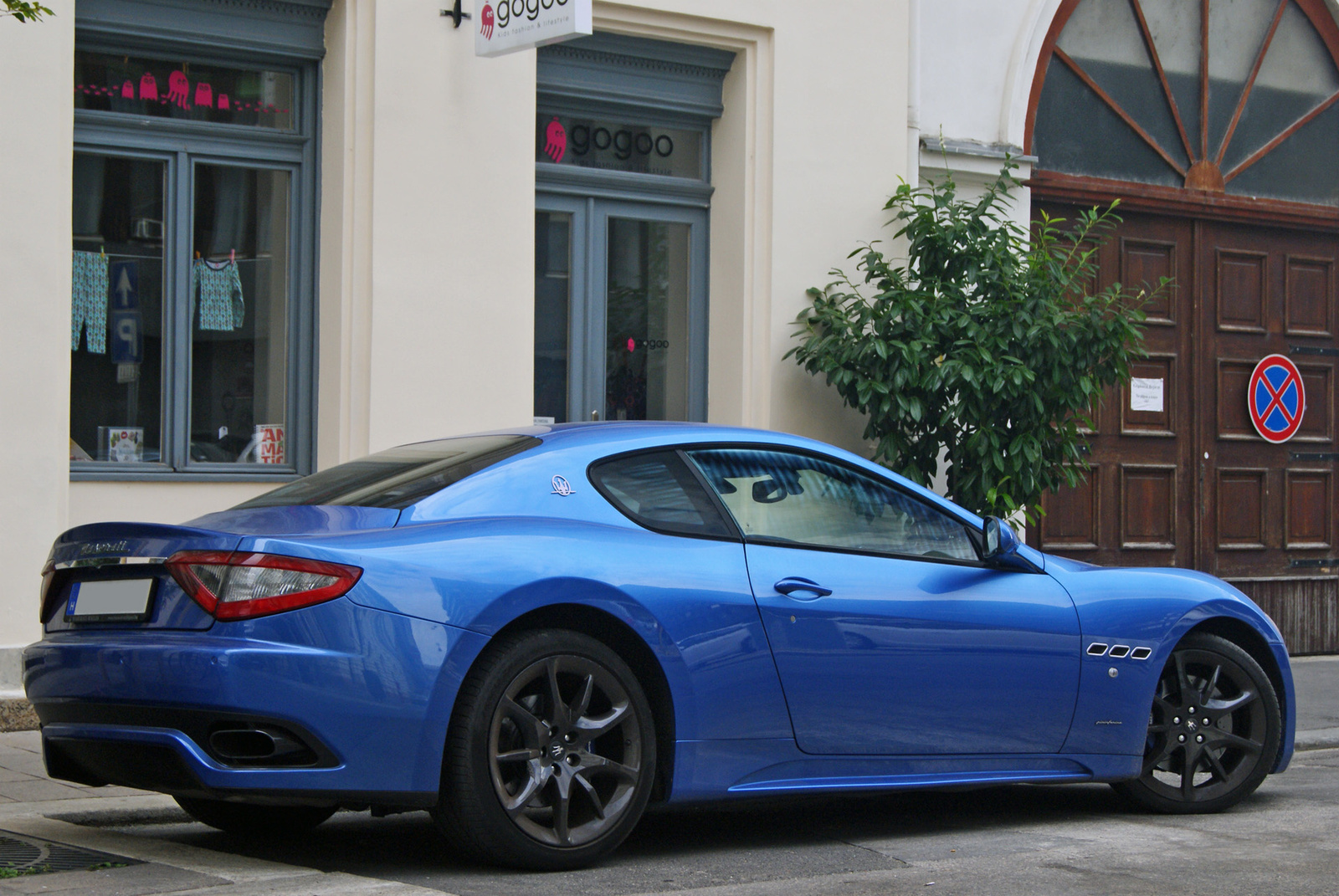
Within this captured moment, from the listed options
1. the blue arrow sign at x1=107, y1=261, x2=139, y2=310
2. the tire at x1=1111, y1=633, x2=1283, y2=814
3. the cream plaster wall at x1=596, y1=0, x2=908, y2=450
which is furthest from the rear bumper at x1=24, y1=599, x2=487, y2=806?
the cream plaster wall at x1=596, y1=0, x2=908, y2=450

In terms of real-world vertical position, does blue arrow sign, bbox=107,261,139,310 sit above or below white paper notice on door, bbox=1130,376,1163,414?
above

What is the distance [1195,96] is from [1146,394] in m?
2.45

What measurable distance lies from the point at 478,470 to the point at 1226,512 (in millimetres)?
9402

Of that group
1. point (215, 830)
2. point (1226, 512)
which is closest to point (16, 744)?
point (215, 830)

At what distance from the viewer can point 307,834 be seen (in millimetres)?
5852

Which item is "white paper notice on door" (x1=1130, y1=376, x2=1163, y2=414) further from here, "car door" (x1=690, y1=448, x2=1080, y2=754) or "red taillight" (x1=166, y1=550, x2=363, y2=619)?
"red taillight" (x1=166, y1=550, x2=363, y2=619)

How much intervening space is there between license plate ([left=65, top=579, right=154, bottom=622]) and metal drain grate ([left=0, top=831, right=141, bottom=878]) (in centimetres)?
75

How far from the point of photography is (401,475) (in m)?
5.50

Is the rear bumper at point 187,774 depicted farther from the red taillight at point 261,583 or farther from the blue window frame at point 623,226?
the blue window frame at point 623,226

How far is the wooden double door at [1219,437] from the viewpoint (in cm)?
1286

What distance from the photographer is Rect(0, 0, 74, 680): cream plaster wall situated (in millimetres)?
8578

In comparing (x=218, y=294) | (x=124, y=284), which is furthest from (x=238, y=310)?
(x=124, y=284)

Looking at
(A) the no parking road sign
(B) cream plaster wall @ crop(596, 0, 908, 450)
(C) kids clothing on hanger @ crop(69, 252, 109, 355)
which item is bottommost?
(A) the no parking road sign

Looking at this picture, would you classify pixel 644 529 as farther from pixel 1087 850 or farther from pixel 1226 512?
pixel 1226 512
